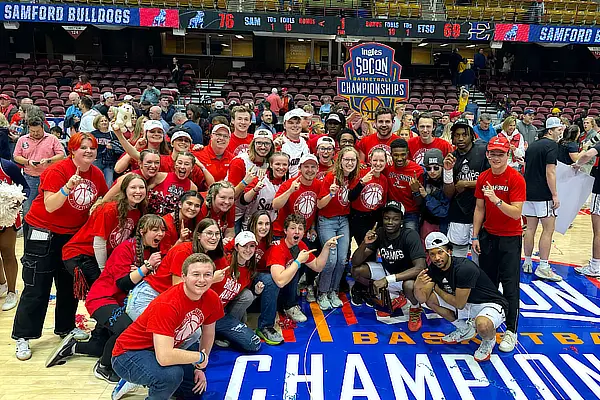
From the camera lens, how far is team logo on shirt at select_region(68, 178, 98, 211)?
3.43 meters

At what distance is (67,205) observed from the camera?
11.3 feet

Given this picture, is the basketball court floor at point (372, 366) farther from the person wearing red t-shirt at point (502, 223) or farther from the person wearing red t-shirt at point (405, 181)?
the person wearing red t-shirt at point (405, 181)

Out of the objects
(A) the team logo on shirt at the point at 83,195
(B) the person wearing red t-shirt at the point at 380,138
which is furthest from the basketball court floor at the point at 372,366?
(B) the person wearing red t-shirt at the point at 380,138

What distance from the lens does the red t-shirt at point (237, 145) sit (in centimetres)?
473

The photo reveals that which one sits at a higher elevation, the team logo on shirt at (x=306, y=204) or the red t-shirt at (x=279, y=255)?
the team logo on shirt at (x=306, y=204)

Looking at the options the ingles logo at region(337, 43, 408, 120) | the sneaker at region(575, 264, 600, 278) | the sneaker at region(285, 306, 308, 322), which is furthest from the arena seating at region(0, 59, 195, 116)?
the sneaker at region(575, 264, 600, 278)

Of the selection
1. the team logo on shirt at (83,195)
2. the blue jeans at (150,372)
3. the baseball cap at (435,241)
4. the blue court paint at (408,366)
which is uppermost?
the team logo on shirt at (83,195)

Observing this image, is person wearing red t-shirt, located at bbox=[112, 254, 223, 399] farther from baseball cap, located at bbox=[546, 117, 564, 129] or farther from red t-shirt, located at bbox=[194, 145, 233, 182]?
baseball cap, located at bbox=[546, 117, 564, 129]

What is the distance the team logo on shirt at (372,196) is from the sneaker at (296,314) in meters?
1.12

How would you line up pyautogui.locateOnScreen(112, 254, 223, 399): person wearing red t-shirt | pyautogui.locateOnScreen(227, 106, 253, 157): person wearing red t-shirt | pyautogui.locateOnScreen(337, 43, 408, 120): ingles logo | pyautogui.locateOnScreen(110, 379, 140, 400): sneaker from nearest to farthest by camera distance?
pyautogui.locateOnScreen(112, 254, 223, 399): person wearing red t-shirt → pyautogui.locateOnScreen(110, 379, 140, 400): sneaker → pyautogui.locateOnScreen(227, 106, 253, 157): person wearing red t-shirt → pyautogui.locateOnScreen(337, 43, 408, 120): ingles logo

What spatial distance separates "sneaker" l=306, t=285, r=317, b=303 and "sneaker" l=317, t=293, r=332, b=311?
0.41ft

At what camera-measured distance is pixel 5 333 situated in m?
3.92

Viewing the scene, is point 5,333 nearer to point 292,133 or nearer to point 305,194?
point 305,194

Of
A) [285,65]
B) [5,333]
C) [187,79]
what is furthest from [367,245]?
[285,65]
